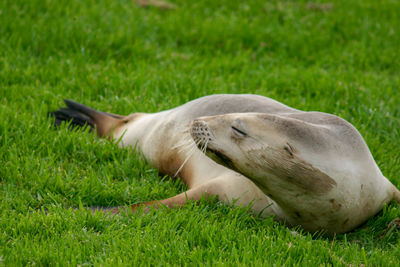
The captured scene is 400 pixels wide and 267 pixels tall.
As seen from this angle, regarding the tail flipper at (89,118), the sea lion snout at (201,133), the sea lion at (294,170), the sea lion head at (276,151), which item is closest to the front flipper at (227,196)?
the sea lion at (294,170)

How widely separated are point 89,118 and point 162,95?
103 centimetres

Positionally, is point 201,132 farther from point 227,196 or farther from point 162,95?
point 162,95

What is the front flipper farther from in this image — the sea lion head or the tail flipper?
the tail flipper

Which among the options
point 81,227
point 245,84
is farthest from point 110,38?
point 81,227

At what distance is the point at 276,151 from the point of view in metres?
3.39

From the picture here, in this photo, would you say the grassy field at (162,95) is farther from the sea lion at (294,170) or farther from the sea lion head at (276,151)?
the sea lion head at (276,151)

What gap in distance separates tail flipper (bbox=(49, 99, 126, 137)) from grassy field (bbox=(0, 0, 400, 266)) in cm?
24

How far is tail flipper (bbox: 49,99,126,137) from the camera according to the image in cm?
528

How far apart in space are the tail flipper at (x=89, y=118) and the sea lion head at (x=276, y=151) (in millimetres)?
1961

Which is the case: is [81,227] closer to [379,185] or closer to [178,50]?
[379,185]

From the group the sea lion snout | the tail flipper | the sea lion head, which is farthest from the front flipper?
the tail flipper

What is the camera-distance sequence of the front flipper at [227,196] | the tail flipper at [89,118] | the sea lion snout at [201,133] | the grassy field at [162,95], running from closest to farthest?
1. the grassy field at [162,95]
2. the sea lion snout at [201,133]
3. the front flipper at [227,196]
4. the tail flipper at [89,118]

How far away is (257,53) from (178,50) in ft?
3.86

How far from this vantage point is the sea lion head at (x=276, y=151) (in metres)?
3.37
